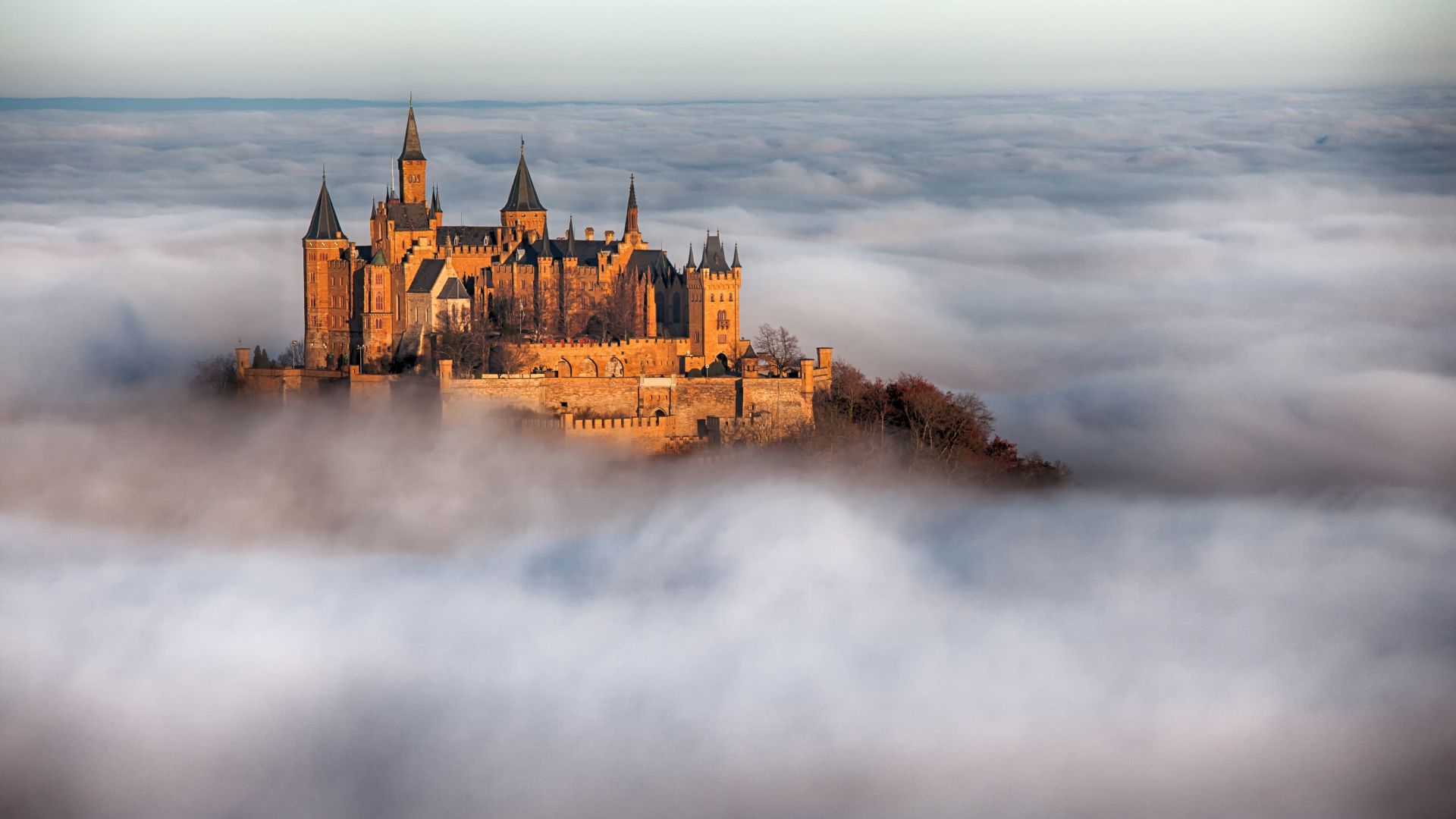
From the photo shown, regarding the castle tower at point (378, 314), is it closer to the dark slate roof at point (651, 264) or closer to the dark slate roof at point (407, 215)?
the dark slate roof at point (407, 215)

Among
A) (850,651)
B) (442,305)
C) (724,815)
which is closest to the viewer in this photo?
(724,815)

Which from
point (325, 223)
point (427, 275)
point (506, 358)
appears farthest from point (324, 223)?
point (506, 358)

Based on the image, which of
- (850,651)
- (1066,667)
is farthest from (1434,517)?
(850,651)

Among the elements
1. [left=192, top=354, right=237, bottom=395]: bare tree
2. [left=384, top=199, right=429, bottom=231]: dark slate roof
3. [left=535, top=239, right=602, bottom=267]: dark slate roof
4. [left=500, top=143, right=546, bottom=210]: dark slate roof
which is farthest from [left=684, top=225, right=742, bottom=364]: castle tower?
[left=192, top=354, right=237, bottom=395]: bare tree

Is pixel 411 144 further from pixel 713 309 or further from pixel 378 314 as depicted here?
pixel 713 309

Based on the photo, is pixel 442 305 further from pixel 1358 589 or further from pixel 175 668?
pixel 1358 589

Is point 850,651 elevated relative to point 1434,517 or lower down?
lower down

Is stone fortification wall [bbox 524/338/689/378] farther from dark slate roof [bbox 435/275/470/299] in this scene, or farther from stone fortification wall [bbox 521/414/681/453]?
dark slate roof [bbox 435/275/470/299]

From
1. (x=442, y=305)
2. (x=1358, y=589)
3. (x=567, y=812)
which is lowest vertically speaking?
(x=567, y=812)

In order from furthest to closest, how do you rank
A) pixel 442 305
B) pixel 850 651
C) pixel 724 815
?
pixel 850 651, pixel 442 305, pixel 724 815
